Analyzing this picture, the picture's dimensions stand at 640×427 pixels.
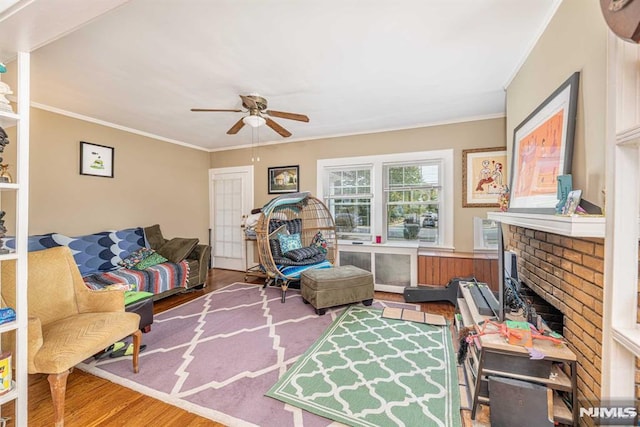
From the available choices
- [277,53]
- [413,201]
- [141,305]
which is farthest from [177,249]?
[413,201]

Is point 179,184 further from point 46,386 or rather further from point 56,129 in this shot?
point 46,386

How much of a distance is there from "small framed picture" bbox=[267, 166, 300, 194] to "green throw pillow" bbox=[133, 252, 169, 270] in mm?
2095

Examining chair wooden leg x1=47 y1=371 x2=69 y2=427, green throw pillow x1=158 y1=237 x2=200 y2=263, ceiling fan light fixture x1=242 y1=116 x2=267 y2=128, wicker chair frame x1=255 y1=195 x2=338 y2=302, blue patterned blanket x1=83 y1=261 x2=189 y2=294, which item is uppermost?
Answer: ceiling fan light fixture x1=242 y1=116 x2=267 y2=128

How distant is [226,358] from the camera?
87.4 inches

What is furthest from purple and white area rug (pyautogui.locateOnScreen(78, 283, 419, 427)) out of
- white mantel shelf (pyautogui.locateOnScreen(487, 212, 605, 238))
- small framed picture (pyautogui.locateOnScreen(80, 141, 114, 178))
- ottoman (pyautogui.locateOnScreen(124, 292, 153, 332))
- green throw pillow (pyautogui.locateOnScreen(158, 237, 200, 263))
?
small framed picture (pyautogui.locateOnScreen(80, 141, 114, 178))

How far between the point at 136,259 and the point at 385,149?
Answer: 3875mm

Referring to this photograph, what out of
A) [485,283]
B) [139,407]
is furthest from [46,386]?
[485,283]

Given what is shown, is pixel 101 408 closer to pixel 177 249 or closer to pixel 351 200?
pixel 177 249

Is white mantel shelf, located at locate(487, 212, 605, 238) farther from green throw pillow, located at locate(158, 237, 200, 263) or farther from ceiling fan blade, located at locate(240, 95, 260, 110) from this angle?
green throw pillow, located at locate(158, 237, 200, 263)

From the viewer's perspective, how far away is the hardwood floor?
157cm

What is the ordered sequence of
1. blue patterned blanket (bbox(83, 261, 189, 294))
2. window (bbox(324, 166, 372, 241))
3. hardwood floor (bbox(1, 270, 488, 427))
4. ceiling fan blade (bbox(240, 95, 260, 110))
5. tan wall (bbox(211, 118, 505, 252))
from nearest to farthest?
hardwood floor (bbox(1, 270, 488, 427)), ceiling fan blade (bbox(240, 95, 260, 110)), blue patterned blanket (bbox(83, 261, 189, 294)), tan wall (bbox(211, 118, 505, 252)), window (bbox(324, 166, 372, 241))

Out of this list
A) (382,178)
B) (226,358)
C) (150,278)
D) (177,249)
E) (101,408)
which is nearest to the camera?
(101,408)

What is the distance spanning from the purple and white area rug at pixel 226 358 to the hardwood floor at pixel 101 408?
0.05m

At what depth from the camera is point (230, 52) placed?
2.09 metres
